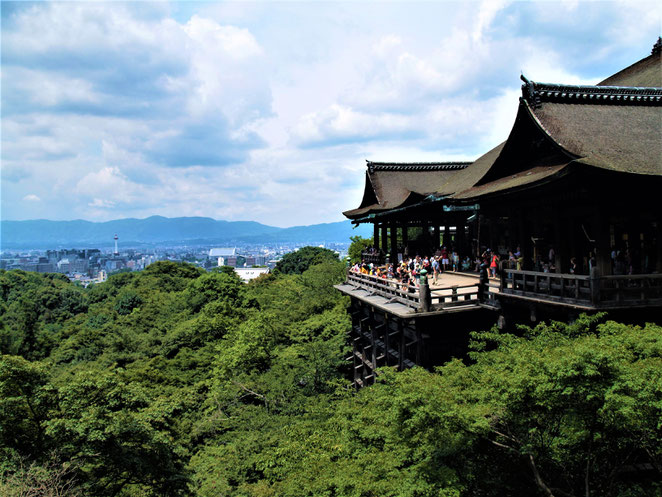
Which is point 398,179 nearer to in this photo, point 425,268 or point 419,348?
point 425,268

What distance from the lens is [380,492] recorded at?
29.8 feet

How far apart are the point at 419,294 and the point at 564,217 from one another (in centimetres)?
462

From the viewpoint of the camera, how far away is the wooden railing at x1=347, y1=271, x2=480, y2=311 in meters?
14.2

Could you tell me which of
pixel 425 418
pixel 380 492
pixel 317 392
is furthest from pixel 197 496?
pixel 425 418

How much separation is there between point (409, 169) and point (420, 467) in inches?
924

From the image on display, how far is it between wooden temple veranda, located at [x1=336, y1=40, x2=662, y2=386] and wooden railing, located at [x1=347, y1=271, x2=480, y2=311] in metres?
0.07

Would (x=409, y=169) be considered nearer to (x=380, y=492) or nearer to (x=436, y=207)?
(x=436, y=207)

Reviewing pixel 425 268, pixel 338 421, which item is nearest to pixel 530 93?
pixel 425 268

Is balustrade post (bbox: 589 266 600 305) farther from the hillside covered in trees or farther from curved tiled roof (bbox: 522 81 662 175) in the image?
curved tiled roof (bbox: 522 81 662 175)

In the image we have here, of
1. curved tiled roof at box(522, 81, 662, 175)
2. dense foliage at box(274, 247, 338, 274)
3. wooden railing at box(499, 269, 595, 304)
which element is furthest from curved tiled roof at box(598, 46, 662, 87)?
dense foliage at box(274, 247, 338, 274)

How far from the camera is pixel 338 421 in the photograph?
46.6 feet

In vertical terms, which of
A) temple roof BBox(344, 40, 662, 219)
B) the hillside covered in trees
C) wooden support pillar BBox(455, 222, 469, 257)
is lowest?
the hillside covered in trees

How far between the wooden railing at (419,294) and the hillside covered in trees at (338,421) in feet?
4.39

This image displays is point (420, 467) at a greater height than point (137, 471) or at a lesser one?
greater
